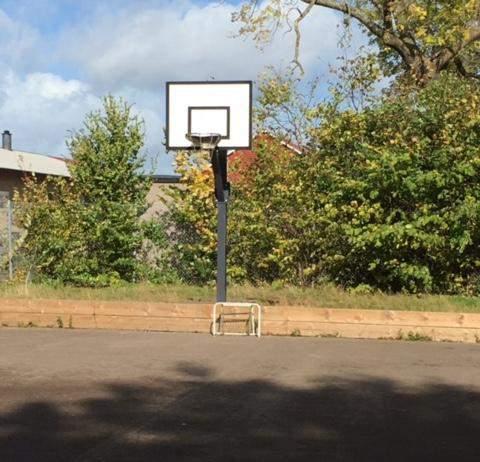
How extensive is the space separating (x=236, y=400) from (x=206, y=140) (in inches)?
256

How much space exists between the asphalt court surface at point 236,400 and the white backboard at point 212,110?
3.73 meters

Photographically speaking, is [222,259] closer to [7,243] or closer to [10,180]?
[7,243]

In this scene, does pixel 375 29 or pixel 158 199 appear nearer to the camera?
pixel 158 199

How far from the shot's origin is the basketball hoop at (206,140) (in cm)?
1320

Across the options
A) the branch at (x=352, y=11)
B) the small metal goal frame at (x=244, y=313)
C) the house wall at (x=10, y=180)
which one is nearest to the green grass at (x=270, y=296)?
the small metal goal frame at (x=244, y=313)

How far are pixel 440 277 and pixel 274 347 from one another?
5.49 metres

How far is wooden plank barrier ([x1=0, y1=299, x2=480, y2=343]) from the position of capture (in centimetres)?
1209

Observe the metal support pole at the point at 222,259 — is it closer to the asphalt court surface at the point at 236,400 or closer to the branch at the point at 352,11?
the asphalt court surface at the point at 236,400

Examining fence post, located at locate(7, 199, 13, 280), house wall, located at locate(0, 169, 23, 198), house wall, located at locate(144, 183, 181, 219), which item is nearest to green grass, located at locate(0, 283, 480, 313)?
fence post, located at locate(7, 199, 13, 280)

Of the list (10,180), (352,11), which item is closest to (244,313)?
(10,180)

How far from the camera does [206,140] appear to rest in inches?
522

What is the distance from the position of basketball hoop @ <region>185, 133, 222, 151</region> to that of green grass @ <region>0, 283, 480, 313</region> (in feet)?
9.80

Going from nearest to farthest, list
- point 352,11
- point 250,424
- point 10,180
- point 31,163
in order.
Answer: point 250,424, point 10,180, point 352,11, point 31,163

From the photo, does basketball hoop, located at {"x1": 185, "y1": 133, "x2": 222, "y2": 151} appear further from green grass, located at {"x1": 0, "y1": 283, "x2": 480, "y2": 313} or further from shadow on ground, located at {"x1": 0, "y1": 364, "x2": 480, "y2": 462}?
shadow on ground, located at {"x1": 0, "y1": 364, "x2": 480, "y2": 462}
